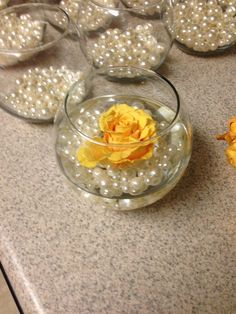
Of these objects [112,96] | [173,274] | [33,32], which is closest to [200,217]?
[173,274]

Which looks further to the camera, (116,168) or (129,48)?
(129,48)

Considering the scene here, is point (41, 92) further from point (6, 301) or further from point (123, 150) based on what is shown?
point (6, 301)

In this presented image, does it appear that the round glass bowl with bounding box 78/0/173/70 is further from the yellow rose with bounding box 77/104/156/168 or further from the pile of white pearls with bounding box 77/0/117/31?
the yellow rose with bounding box 77/104/156/168

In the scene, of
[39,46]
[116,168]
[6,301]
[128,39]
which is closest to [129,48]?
[128,39]

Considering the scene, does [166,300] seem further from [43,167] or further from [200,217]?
[43,167]

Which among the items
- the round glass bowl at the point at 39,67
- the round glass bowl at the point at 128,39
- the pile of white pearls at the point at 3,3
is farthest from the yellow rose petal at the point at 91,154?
the pile of white pearls at the point at 3,3

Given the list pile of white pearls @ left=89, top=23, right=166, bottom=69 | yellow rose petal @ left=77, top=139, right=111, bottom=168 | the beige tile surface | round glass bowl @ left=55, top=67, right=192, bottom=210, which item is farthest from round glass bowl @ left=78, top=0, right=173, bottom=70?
Result: the beige tile surface
